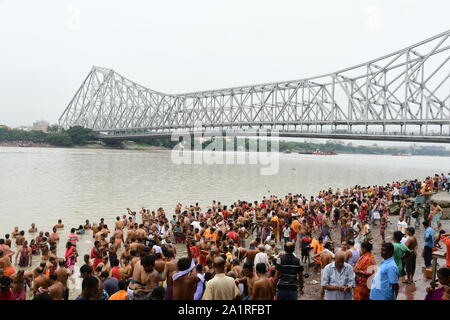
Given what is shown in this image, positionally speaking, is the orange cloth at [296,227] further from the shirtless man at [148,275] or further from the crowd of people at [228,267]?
the shirtless man at [148,275]

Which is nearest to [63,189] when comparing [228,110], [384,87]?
[384,87]

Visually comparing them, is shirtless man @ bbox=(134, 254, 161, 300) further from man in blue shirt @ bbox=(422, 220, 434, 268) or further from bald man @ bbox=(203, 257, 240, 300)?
man in blue shirt @ bbox=(422, 220, 434, 268)

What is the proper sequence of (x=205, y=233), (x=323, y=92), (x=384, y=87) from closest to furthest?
(x=205, y=233)
(x=384, y=87)
(x=323, y=92)

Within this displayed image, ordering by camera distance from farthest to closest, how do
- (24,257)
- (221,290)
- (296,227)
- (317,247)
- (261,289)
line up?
(296,227)
(24,257)
(317,247)
(261,289)
(221,290)

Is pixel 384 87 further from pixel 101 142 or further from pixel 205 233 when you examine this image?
pixel 101 142

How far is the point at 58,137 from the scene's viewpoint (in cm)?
9625

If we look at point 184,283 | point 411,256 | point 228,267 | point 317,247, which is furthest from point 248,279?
point 317,247

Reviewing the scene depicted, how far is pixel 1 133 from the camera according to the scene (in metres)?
104

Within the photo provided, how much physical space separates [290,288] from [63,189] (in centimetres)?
2345

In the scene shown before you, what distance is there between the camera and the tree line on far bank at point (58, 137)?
316 feet

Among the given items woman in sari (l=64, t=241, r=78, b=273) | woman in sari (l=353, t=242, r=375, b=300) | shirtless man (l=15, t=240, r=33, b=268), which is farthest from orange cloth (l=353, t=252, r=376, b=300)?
shirtless man (l=15, t=240, r=33, b=268)

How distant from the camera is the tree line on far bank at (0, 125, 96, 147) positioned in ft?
316

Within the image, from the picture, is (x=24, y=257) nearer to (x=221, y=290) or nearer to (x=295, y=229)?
(x=221, y=290)
